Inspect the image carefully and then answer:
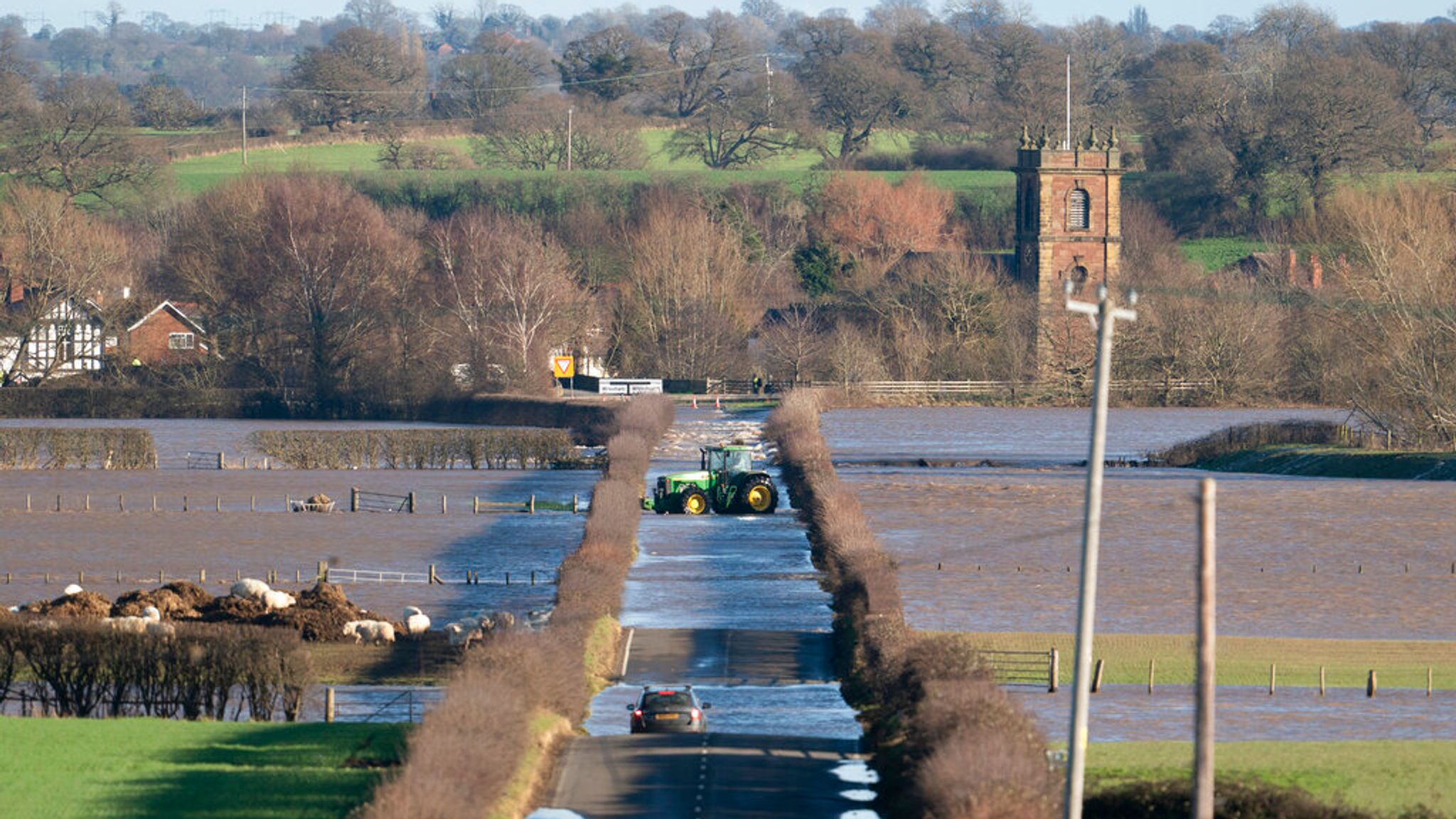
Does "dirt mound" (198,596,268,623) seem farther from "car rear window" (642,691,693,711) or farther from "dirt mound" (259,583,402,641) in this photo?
"car rear window" (642,691,693,711)

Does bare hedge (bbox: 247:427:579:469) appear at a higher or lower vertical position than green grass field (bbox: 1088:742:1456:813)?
higher

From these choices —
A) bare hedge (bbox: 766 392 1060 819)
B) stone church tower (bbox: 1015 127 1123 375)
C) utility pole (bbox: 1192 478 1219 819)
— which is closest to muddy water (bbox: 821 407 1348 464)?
stone church tower (bbox: 1015 127 1123 375)

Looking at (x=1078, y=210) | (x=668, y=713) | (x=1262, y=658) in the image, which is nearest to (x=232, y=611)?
(x=668, y=713)

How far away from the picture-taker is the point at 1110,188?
131750 mm

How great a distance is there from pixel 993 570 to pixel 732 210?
91.9 metres

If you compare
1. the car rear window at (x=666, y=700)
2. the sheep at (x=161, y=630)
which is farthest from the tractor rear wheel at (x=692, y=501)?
the car rear window at (x=666, y=700)

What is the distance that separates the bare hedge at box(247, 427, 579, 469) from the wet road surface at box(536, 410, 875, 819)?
22.6 metres

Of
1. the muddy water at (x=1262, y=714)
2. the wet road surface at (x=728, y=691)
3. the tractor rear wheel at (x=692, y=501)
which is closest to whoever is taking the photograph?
the wet road surface at (x=728, y=691)

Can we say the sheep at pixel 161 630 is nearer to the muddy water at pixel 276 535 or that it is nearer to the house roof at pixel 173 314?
the muddy water at pixel 276 535

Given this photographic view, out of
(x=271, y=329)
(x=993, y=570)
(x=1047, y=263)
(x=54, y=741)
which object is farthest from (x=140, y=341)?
(x=54, y=741)

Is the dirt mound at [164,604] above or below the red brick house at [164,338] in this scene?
below

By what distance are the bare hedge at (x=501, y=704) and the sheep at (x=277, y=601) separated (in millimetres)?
5967

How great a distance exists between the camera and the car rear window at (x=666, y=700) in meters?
35.1

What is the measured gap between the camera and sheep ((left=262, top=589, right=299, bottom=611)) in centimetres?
4575
